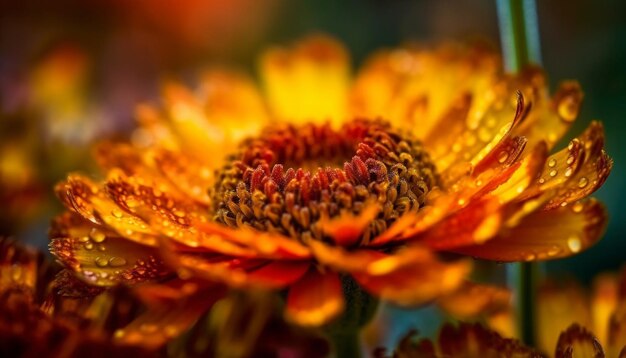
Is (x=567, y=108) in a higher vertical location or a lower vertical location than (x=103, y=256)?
higher

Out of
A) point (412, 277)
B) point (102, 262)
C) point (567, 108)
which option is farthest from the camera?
point (567, 108)

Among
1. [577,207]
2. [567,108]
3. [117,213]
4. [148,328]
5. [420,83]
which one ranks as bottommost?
[148,328]

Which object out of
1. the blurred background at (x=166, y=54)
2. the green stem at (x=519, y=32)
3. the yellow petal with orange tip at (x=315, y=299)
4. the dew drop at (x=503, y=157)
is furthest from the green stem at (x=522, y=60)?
the blurred background at (x=166, y=54)

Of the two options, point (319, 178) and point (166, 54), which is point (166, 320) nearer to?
point (319, 178)

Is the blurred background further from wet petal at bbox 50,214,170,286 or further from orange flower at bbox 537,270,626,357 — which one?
orange flower at bbox 537,270,626,357

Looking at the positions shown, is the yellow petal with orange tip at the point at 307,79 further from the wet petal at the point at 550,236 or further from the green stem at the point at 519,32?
the wet petal at the point at 550,236

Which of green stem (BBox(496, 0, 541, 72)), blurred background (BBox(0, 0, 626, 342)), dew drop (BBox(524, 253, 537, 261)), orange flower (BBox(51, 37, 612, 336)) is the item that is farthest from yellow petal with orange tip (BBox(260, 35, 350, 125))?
dew drop (BBox(524, 253, 537, 261))

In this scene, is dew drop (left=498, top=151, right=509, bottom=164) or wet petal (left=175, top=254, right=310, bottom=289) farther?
dew drop (left=498, top=151, right=509, bottom=164)

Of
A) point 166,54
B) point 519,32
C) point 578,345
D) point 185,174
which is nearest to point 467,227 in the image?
point 578,345
